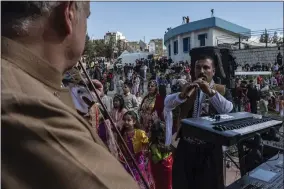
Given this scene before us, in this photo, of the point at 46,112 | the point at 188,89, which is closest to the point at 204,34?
the point at 188,89

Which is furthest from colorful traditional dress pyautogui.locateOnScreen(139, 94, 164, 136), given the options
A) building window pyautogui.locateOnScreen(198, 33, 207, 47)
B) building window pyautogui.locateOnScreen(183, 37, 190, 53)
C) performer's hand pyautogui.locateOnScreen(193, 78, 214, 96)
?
building window pyautogui.locateOnScreen(183, 37, 190, 53)

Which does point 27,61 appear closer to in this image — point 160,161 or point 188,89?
point 188,89

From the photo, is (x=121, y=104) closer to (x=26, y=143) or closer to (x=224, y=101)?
(x=224, y=101)

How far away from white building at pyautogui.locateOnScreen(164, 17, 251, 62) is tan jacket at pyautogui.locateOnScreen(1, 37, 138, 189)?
2380 cm

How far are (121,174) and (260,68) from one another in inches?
831

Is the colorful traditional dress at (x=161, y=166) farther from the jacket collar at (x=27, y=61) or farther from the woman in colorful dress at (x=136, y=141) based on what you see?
the jacket collar at (x=27, y=61)

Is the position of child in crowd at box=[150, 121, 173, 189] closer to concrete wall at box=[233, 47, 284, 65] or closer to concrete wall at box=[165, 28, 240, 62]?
concrete wall at box=[233, 47, 284, 65]

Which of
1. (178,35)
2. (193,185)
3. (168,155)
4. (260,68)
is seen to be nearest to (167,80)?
(260,68)

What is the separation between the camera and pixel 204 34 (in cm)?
2528

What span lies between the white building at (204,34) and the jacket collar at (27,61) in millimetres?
23722

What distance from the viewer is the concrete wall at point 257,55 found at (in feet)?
69.9

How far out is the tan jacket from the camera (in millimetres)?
A: 558

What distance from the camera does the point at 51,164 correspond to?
0.56 meters

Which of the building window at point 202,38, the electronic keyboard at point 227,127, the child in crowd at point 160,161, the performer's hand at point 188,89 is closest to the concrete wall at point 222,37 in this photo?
the building window at point 202,38
